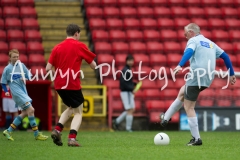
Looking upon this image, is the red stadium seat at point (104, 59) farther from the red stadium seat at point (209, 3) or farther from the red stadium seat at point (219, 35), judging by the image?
the red stadium seat at point (209, 3)

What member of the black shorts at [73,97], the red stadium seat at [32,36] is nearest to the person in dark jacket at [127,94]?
the red stadium seat at [32,36]

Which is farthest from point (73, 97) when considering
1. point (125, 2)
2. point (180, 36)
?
point (125, 2)

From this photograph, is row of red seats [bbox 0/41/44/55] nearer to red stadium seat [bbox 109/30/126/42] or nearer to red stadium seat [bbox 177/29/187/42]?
red stadium seat [bbox 109/30/126/42]

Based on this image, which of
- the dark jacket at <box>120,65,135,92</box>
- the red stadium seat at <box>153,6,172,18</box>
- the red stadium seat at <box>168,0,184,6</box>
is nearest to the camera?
the dark jacket at <box>120,65,135,92</box>

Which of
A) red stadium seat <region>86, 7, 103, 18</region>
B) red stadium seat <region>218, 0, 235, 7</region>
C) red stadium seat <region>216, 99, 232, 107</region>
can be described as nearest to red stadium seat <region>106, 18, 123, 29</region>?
red stadium seat <region>86, 7, 103, 18</region>

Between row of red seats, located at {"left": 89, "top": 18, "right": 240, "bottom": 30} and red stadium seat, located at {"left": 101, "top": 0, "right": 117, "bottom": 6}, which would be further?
red stadium seat, located at {"left": 101, "top": 0, "right": 117, "bottom": 6}

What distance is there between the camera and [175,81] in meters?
18.0

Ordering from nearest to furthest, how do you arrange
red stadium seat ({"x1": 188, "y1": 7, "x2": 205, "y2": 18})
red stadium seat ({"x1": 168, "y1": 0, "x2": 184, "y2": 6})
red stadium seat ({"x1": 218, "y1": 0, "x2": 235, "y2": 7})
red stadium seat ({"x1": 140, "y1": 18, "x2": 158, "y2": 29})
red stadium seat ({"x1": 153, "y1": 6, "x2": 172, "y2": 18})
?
1. red stadium seat ({"x1": 140, "y1": 18, "x2": 158, "y2": 29})
2. red stadium seat ({"x1": 153, "y1": 6, "x2": 172, "y2": 18})
3. red stadium seat ({"x1": 188, "y1": 7, "x2": 205, "y2": 18})
4. red stadium seat ({"x1": 168, "y1": 0, "x2": 184, "y2": 6})
5. red stadium seat ({"x1": 218, "y1": 0, "x2": 235, "y2": 7})

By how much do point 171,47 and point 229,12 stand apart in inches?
127

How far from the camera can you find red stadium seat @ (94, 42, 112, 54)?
18281 mm

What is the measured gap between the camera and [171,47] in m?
18.9

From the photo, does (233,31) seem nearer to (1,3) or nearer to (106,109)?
(106,109)

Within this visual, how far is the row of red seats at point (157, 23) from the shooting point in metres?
19.3

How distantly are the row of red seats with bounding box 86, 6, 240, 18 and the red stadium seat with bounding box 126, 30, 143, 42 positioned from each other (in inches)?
37.2
